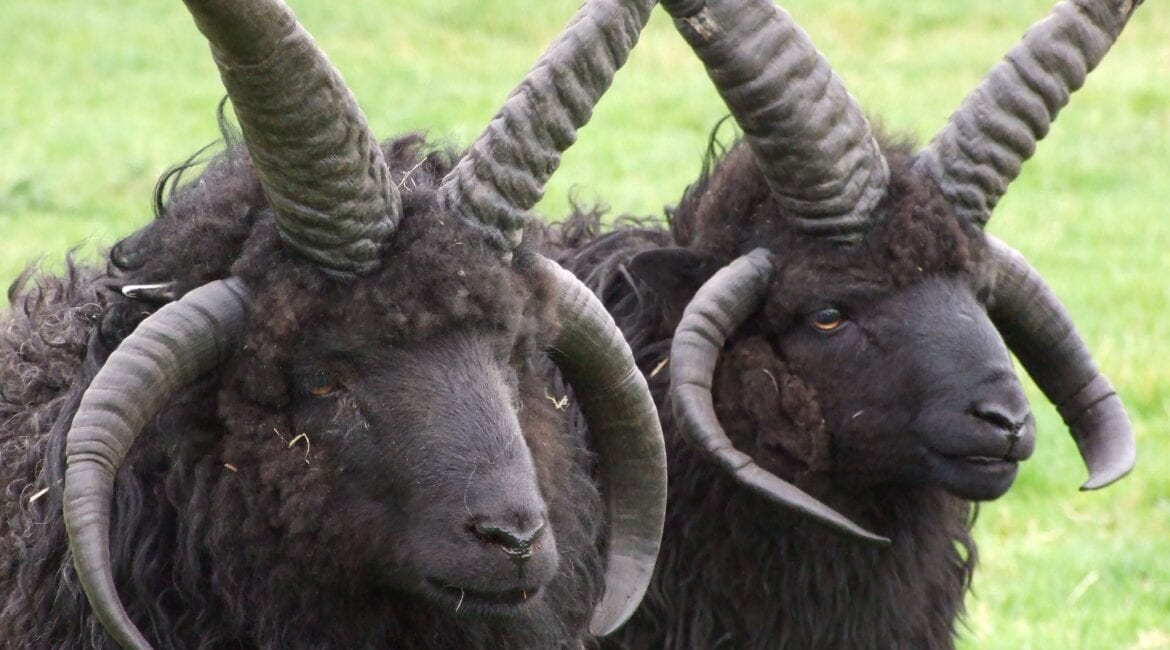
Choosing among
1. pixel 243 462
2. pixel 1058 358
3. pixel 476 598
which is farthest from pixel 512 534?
pixel 1058 358

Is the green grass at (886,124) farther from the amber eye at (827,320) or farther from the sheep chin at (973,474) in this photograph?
the sheep chin at (973,474)

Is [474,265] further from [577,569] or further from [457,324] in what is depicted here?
[577,569]

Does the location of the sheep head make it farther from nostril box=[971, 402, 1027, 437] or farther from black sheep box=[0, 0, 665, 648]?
black sheep box=[0, 0, 665, 648]

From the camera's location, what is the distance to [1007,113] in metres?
6.20

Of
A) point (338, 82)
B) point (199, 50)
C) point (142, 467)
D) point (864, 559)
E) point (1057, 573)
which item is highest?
point (338, 82)

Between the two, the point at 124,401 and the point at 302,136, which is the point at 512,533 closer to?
the point at 124,401

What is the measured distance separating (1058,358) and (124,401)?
3691mm

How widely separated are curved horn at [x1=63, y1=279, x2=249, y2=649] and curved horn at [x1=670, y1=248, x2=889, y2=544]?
6.02 ft

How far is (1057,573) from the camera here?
8.91m

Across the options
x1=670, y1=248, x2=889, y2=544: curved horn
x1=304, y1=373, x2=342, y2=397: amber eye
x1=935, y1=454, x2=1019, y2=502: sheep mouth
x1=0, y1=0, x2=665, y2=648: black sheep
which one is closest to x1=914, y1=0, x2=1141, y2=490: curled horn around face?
x1=935, y1=454, x2=1019, y2=502: sheep mouth

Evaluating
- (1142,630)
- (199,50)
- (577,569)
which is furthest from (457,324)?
(199,50)

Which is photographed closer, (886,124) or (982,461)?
(982,461)

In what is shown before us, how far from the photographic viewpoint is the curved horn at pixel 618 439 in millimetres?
5148

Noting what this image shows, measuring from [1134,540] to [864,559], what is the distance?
11.9 ft
